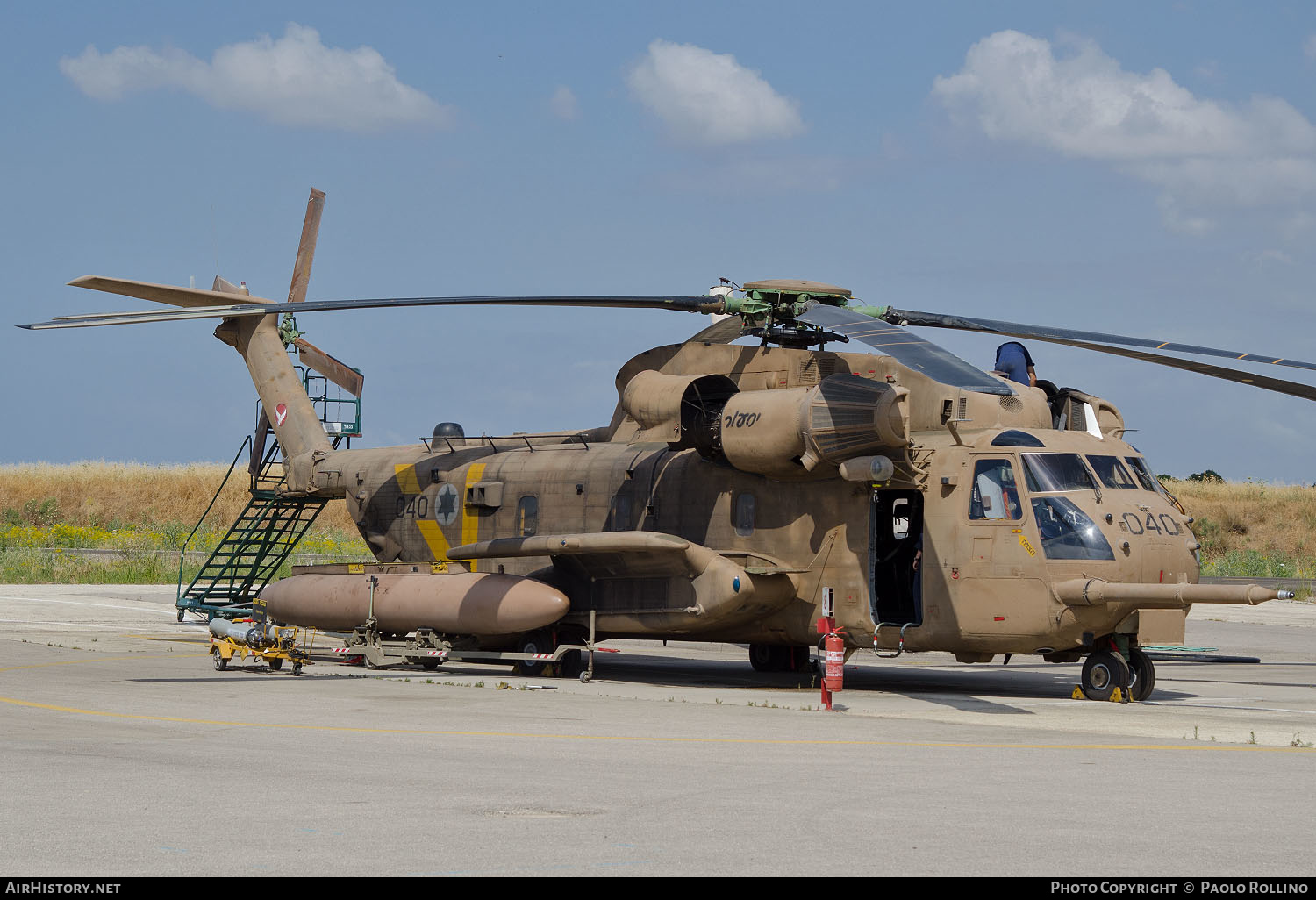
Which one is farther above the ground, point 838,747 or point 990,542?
point 990,542

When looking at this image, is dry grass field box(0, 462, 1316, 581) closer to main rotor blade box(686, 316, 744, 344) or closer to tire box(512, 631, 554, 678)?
tire box(512, 631, 554, 678)

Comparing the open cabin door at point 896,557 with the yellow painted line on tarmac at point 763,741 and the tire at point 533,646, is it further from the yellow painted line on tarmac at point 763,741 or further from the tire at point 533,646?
the yellow painted line on tarmac at point 763,741

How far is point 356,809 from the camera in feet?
26.9

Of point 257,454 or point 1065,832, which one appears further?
point 257,454

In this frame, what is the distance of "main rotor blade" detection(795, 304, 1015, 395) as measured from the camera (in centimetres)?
1342

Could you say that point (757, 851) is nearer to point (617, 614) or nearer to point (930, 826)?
point (930, 826)

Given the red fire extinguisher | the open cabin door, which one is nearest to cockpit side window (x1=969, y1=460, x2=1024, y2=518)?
the open cabin door

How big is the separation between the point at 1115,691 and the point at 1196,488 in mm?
53604

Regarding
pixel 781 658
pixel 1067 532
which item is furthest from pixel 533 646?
pixel 1067 532

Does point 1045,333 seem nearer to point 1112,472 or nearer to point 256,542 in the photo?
point 1112,472

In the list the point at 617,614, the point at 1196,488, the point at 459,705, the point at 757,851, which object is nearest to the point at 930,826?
the point at 757,851

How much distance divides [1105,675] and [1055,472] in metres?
2.46

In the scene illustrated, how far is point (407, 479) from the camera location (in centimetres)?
2262

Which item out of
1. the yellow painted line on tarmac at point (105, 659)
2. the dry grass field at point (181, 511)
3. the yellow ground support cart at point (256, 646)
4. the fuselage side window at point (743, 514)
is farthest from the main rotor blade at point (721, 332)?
the dry grass field at point (181, 511)
